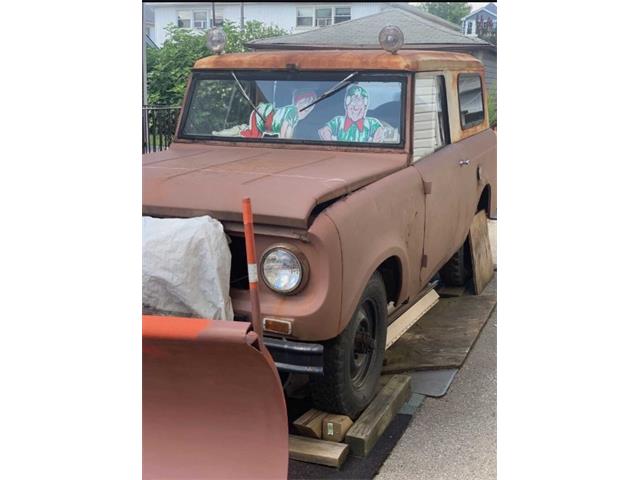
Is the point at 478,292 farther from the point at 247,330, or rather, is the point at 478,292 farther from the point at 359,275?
the point at 247,330

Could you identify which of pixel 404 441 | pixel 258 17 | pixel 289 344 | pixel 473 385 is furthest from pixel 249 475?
pixel 258 17

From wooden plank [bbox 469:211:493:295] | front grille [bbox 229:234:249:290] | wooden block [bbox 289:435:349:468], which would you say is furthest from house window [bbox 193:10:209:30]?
wooden plank [bbox 469:211:493:295]

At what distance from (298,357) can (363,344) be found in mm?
529

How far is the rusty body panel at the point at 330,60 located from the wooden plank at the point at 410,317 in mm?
1150

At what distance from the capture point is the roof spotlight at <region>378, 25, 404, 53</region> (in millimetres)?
3445

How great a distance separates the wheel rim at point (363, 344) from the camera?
3.28 meters

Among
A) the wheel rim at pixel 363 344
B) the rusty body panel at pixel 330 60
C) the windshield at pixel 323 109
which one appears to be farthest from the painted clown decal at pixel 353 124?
the wheel rim at pixel 363 344

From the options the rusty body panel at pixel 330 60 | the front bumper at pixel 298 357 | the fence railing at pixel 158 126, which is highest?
the rusty body panel at pixel 330 60

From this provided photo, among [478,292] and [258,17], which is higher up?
[258,17]

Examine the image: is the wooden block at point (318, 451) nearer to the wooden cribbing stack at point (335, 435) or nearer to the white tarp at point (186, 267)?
the wooden cribbing stack at point (335, 435)

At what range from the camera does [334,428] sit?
3133 millimetres

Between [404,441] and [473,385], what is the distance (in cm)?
44

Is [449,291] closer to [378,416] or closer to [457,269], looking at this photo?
[457,269]

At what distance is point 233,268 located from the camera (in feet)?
9.86
